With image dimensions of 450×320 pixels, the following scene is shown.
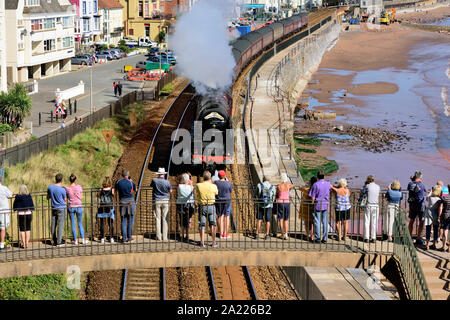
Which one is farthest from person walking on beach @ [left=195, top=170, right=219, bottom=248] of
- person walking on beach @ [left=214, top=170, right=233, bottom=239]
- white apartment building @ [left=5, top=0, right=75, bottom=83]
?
white apartment building @ [left=5, top=0, right=75, bottom=83]

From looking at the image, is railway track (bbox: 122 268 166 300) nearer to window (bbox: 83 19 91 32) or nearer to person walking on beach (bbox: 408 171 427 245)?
person walking on beach (bbox: 408 171 427 245)

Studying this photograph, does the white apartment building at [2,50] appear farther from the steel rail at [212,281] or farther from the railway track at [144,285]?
the steel rail at [212,281]

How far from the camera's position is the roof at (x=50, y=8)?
→ 5809cm

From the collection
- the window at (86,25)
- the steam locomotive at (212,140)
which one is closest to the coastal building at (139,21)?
the window at (86,25)

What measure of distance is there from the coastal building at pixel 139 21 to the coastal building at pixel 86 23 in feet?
41.3

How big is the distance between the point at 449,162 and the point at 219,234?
96.4 feet

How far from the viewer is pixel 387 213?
1540 centimetres

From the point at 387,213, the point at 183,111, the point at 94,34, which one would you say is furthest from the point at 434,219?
the point at 94,34

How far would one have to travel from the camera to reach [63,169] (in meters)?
29.4

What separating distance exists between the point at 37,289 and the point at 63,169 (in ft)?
37.1

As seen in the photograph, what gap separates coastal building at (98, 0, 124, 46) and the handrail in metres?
75.8

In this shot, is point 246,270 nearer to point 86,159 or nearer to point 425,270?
point 425,270

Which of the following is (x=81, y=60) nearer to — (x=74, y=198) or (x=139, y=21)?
(x=139, y=21)
